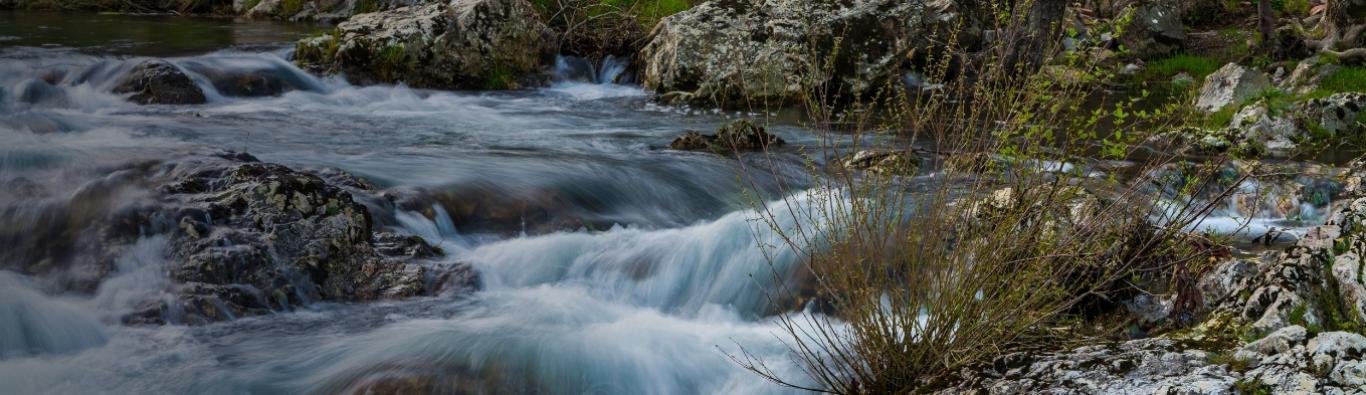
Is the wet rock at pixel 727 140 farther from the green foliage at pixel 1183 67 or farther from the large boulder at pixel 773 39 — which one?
the green foliage at pixel 1183 67

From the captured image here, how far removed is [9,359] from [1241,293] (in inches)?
231

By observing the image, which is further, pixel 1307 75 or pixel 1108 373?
pixel 1307 75

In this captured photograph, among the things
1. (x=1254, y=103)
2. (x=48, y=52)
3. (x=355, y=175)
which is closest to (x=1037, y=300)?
(x=355, y=175)

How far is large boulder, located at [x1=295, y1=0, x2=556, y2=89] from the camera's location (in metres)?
14.4

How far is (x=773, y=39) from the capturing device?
1371cm

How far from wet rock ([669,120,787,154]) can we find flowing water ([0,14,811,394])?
23 cm

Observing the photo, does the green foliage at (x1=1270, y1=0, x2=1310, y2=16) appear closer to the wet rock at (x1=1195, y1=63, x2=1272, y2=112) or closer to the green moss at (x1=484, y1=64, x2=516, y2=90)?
the wet rock at (x1=1195, y1=63, x2=1272, y2=112)

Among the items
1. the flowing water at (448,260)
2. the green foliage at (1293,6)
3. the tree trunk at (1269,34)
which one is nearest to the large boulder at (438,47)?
the flowing water at (448,260)

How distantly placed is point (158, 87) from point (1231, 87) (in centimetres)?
1218

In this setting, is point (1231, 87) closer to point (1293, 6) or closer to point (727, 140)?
point (727, 140)

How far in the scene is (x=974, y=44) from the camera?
15266mm

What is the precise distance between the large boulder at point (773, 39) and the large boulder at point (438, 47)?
89.0 inches

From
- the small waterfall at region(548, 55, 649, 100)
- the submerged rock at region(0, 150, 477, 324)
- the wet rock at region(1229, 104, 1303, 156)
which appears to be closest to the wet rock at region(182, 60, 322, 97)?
the small waterfall at region(548, 55, 649, 100)

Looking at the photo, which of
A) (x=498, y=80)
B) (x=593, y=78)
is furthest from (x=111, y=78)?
(x=593, y=78)
